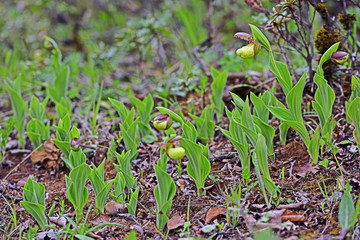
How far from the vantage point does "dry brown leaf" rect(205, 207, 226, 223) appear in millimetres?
1865

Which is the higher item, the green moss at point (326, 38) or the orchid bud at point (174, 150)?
the green moss at point (326, 38)

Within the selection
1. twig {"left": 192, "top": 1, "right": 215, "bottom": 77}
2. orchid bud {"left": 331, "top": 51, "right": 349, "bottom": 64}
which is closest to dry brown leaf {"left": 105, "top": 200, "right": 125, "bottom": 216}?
orchid bud {"left": 331, "top": 51, "right": 349, "bottom": 64}

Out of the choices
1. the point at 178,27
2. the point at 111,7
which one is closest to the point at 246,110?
the point at 178,27

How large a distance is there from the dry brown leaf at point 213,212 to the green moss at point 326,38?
1.35 metres

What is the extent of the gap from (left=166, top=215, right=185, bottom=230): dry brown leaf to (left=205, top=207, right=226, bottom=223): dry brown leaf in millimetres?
126

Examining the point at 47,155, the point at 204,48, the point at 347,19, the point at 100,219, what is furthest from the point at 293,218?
the point at 204,48

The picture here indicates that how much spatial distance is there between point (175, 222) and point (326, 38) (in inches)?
62.4

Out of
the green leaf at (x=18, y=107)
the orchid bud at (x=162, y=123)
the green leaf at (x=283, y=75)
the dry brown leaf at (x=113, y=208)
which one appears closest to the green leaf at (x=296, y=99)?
the green leaf at (x=283, y=75)

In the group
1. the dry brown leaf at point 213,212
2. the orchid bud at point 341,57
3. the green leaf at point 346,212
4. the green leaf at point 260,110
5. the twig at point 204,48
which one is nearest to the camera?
the green leaf at point 346,212

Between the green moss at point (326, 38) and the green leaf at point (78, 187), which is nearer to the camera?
the green leaf at point (78, 187)

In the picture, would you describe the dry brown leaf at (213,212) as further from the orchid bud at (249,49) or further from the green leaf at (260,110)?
the orchid bud at (249,49)

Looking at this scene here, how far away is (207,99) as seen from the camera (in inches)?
125

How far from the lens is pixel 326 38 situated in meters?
2.51

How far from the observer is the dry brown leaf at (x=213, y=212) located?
1865 mm
